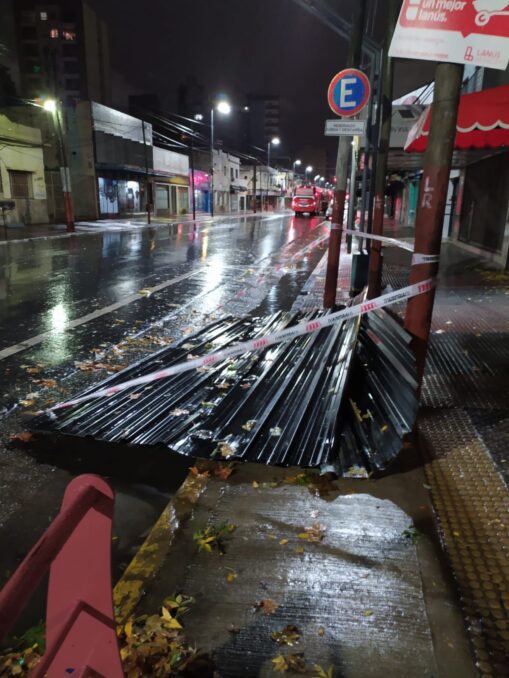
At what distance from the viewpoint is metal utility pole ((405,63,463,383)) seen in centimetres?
325

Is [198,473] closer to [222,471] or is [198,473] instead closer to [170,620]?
A: [222,471]

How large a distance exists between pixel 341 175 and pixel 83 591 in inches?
295

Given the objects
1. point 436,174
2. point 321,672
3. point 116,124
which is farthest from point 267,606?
point 116,124

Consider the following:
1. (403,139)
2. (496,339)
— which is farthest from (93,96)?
(496,339)

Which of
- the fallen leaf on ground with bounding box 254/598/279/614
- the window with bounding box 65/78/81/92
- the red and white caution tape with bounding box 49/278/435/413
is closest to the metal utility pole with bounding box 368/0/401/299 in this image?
the red and white caution tape with bounding box 49/278/435/413

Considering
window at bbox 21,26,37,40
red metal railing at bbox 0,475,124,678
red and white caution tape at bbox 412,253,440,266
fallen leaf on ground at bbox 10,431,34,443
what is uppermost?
window at bbox 21,26,37,40

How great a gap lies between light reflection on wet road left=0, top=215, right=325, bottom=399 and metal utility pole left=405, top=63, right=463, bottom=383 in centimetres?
451

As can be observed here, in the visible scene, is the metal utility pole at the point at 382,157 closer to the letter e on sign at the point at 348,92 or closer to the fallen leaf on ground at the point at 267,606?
the letter e on sign at the point at 348,92

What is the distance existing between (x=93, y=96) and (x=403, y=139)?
2606 inches

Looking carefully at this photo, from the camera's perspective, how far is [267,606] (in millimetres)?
2412

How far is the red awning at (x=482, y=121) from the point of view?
6895mm

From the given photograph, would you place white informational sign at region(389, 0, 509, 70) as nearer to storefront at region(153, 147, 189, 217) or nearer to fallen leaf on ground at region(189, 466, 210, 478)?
fallen leaf on ground at region(189, 466, 210, 478)

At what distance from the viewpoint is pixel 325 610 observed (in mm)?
2400

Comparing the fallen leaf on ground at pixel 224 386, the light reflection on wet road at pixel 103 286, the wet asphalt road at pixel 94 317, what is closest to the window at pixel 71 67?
the light reflection on wet road at pixel 103 286
